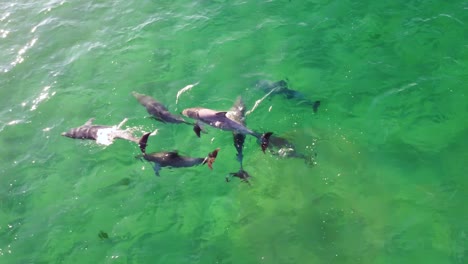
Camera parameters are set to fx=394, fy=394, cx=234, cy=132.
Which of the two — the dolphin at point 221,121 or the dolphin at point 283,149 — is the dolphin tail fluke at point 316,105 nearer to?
the dolphin at point 283,149

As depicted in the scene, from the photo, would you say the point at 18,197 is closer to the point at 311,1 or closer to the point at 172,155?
the point at 172,155

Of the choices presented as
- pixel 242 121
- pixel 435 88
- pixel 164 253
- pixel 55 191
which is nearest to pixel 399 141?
pixel 435 88

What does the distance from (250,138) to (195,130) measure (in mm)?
1891

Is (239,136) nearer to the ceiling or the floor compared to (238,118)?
nearer to the floor

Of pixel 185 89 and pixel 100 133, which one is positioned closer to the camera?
pixel 100 133

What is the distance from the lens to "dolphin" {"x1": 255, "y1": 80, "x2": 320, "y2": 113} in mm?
12984

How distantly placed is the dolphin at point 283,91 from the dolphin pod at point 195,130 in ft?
0.11

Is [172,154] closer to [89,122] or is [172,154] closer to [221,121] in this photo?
[221,121]

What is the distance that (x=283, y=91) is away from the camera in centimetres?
1318

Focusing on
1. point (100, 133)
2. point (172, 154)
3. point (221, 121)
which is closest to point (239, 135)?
point (221, 121)

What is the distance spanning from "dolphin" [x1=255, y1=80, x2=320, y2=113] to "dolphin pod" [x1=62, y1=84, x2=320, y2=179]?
34 millimetres

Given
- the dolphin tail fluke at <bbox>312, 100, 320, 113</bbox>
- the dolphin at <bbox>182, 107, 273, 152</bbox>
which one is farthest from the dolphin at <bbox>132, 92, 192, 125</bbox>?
the dolphin tail fluke at <bbox>312, 100, 320, 113</bbox>

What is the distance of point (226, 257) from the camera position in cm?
1029

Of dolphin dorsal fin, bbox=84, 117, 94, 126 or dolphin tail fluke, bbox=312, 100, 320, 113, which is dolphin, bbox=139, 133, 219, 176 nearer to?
dolphin dorsal fin, bbox=84, 117, 94, 126
